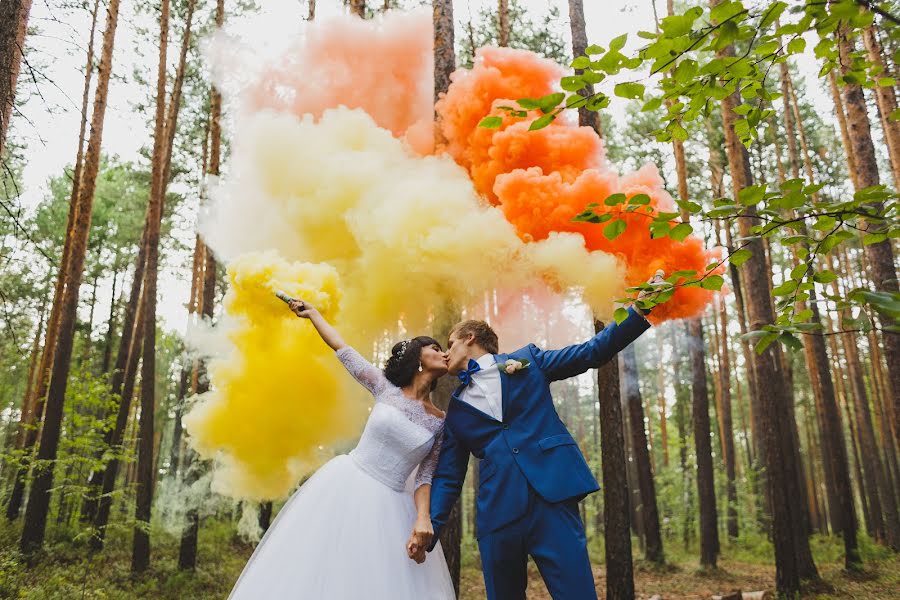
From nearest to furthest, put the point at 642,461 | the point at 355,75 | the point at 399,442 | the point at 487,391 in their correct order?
the point at 487,391
the point at 399,442
the point at 355,75
the point at 642,461

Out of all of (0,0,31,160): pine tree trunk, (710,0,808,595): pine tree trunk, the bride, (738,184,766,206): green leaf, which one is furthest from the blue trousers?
(710,0,808,595): pine tree trunk

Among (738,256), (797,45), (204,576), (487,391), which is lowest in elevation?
(204,576)

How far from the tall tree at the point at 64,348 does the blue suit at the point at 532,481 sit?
945 centimetres

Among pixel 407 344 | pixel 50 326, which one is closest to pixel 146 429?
pixel 50 326

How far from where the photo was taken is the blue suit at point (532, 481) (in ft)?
9.76

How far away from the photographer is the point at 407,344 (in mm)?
3875

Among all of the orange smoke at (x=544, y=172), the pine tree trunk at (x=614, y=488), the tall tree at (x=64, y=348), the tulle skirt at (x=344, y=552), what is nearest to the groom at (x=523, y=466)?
the tulle skirt at (x=344, y=552)

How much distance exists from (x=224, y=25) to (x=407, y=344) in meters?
11.4

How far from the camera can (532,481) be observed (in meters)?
3.04

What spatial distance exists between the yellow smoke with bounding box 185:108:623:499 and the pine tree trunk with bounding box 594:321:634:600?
214 centimetres

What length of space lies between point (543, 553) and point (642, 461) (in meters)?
10.7

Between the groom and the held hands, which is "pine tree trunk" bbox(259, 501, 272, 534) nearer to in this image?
the held hands

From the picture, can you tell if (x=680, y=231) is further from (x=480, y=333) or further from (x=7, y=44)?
(x=7, y=44)

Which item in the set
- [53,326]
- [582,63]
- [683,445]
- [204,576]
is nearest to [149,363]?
[53,326]
